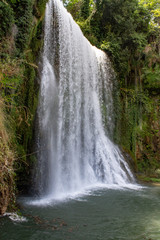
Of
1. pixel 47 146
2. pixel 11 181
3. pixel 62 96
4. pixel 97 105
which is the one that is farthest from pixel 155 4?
pixel 11 181

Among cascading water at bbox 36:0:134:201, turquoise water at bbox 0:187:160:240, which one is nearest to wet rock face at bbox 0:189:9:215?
turquoise water at bbox 0:187:160:240

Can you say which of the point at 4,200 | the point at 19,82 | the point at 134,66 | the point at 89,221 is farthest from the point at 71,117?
the point at 134,66

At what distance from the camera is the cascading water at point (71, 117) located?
771cm

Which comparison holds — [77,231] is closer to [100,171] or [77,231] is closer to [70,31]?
[100,171]

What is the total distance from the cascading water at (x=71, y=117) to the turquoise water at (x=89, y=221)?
4.78 feet

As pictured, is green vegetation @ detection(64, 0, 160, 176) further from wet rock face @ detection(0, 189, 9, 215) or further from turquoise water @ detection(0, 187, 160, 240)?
wet rock face @ detection(0, 189, 9, 215)

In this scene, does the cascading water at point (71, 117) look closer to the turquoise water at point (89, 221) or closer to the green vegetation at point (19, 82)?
the green vegetation at point (19, 82)

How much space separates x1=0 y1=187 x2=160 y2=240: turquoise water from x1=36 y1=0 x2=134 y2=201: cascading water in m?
1.46

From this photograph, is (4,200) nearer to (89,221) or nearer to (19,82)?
(89,221)

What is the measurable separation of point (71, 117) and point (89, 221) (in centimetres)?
513

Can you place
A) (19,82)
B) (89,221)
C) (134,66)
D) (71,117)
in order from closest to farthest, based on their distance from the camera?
(89,221) → (19,82) → (71,117) → (134,66)

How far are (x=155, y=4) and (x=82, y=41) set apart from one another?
324 inches

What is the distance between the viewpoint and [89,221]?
15.4ft

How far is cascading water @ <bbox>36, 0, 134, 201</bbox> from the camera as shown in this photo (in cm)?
771
